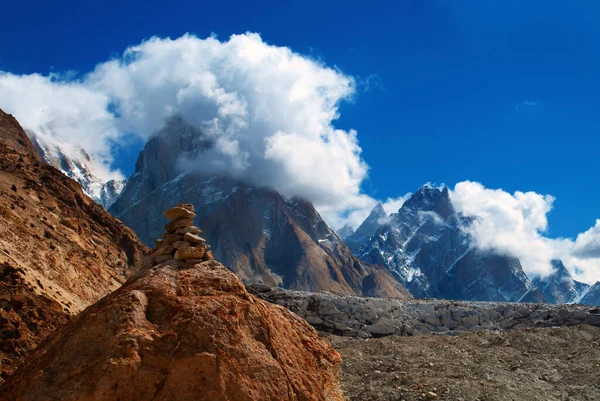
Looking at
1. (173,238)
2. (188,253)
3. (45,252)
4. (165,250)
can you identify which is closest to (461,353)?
(173,238)

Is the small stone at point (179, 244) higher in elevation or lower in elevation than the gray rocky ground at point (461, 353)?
lower

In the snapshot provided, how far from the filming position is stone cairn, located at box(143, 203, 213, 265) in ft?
47.4

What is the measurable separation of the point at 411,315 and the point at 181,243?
47.7 meters

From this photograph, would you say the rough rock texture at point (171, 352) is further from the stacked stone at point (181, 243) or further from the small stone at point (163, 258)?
the small stone at point (163, 258)

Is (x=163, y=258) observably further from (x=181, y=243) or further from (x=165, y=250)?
(x=181, y=243)

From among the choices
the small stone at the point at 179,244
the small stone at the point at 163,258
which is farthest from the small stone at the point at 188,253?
the small stone at the point at 163,258

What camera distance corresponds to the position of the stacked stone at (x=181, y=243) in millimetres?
14438

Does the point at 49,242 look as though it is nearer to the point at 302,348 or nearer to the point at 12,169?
the point at 12,169

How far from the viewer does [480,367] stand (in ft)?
89.3

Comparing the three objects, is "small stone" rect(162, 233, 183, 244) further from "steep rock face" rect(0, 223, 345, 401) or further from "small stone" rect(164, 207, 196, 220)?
"steep rock face" rect(0, 223, 345, 401)

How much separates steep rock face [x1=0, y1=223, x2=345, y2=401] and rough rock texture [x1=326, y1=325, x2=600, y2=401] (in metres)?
10.2

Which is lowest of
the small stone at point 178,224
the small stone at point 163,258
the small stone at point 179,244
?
the small stone at point 163,258

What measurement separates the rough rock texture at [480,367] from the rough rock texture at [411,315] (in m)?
17.0

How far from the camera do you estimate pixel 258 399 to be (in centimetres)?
1136
